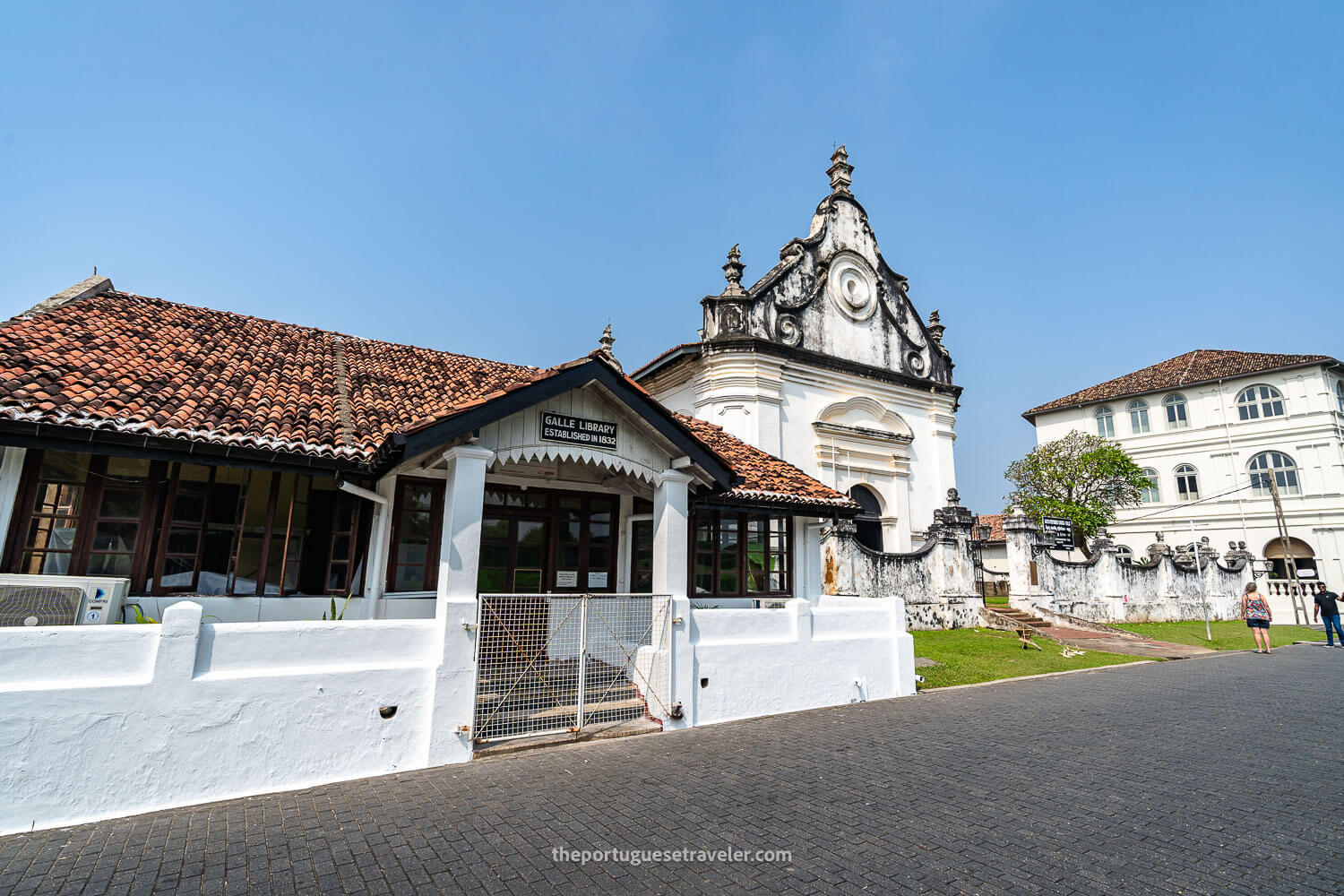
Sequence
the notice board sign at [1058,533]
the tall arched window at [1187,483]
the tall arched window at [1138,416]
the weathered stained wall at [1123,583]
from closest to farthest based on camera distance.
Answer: the weathered stained wall at [1123,583], the notice board sign at [1058,533], the tall arched window at [1187,483], the tall arched window at [1138,416]

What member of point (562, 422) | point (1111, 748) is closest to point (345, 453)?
point (562, 422)

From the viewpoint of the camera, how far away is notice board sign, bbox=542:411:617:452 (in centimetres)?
765

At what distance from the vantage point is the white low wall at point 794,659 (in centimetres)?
838

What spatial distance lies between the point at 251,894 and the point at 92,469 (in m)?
5.99

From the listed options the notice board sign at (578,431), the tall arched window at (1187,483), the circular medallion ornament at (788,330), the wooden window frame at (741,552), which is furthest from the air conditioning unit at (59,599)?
the tall arched window at (1187,483)

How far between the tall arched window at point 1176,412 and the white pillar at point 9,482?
50258 millimetres

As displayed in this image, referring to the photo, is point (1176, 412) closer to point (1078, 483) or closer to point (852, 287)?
point (1078, 483)

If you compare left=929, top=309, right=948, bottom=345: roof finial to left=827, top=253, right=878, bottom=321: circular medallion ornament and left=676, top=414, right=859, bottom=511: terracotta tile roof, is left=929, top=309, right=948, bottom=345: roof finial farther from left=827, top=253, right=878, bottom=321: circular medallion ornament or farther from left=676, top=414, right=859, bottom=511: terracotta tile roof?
left=676, top=414, right=859, bottom=511: terracotta tile roof

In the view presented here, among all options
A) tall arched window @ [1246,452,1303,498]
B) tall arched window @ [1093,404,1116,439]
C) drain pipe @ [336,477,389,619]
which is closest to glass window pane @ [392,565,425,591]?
drain pipe @ [336,477,389,619]

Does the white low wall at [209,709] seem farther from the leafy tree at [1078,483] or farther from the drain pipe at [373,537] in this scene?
the leafy tree at [1078,483]

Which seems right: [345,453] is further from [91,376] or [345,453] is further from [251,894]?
[251,894]

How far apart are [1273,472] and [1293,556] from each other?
4.73 metres

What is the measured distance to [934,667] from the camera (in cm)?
1266

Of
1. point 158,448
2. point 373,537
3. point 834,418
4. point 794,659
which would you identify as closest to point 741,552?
point 794,659
